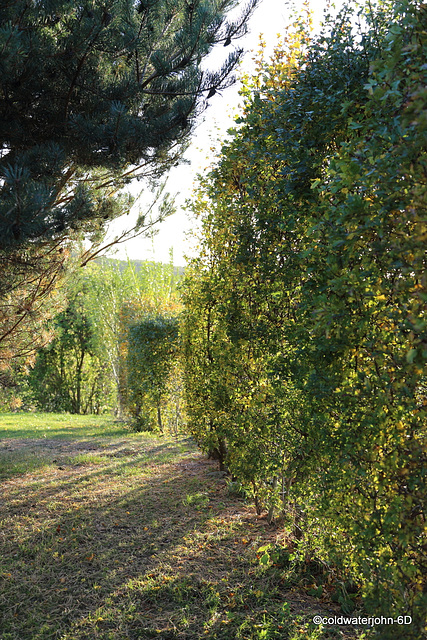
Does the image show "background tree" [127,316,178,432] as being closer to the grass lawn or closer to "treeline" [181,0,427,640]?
the grass lawn

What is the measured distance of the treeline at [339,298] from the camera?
5.53 ft

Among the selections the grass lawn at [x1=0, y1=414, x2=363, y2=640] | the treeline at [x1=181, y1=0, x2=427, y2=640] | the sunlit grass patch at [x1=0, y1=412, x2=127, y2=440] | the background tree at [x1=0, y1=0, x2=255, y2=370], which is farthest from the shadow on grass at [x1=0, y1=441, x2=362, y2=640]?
the sunlit grass patch at [x1=0, y1=412, x2=127, y2=440]

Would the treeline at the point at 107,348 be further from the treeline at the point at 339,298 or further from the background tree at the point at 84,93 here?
the treeline at the point at 339,298

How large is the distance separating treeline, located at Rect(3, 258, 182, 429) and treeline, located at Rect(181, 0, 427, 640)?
362 centimetres

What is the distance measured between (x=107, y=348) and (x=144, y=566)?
616 inches

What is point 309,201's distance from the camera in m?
2.88

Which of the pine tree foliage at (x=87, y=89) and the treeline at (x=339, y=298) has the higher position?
the pine tree foliage at (x=87, y=89)

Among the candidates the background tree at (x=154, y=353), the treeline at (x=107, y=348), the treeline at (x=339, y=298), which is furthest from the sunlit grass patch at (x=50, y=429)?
the treeline at (x=339, y=298)

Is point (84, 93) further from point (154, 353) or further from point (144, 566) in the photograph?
point (154, 353)

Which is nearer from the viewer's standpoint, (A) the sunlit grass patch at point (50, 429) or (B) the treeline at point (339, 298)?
(B) the treeline at point (339, 298)

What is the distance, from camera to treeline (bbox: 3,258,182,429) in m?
9.15

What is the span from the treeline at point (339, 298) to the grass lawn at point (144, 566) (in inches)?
15.9

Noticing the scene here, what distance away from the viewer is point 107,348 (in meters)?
18.5

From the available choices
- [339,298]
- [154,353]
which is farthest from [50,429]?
[339,298]
